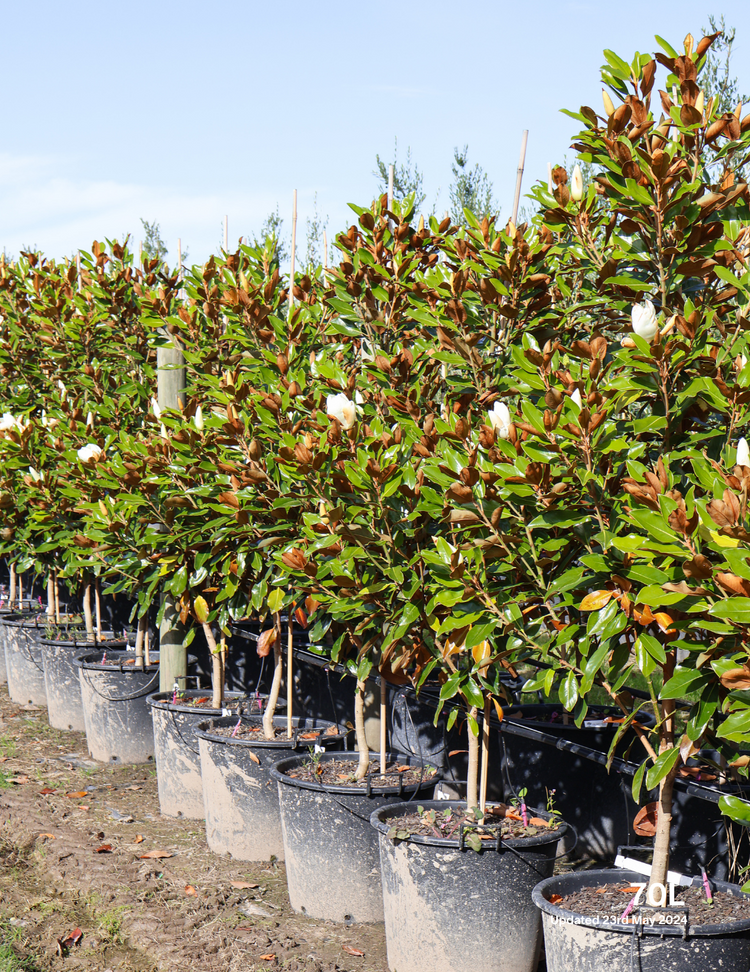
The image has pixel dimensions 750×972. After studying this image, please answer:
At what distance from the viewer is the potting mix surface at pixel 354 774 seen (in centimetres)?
352

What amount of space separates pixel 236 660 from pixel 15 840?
7.16ft

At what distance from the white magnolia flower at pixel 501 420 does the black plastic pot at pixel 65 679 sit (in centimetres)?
432

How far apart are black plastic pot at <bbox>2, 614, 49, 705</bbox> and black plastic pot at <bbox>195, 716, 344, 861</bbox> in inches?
130

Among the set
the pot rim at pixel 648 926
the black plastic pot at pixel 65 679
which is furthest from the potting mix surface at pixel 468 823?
the black plastic pot at pixel 65 679

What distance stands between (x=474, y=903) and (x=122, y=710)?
3161mm

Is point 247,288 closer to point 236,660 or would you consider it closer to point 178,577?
point 178,577

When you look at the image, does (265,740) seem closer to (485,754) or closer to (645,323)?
(485,754)

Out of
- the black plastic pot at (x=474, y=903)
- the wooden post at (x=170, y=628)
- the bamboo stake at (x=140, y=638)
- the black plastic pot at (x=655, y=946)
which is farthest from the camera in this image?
the bamboo stake at (x=140, y=638)

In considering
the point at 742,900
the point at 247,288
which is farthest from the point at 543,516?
the point at 247,288

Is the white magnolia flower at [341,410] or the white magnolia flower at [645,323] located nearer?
the white magnolia flower at [645,323]

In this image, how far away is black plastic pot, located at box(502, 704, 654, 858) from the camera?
377 centimetres

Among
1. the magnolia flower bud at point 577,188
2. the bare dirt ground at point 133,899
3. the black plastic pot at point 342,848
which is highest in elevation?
the magnolia flower bud at point 577,188

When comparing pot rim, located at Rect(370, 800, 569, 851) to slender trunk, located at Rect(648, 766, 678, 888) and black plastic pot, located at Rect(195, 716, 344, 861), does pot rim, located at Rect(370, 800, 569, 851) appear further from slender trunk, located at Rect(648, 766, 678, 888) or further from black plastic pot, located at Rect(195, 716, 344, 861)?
black plastic pot, located at Rect(195, 716, 344, 861)

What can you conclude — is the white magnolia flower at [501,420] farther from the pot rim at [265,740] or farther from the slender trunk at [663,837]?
the pot rim at [265,740]
